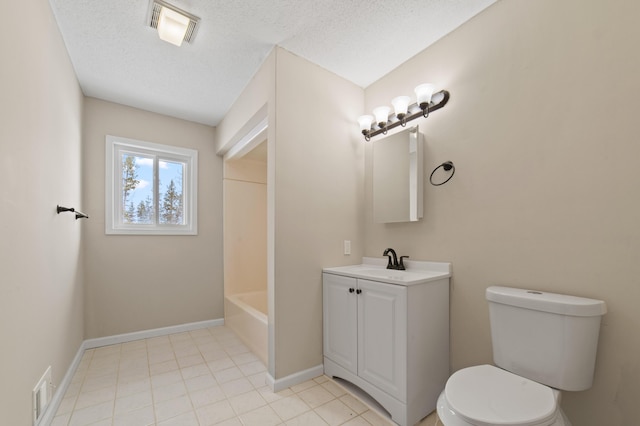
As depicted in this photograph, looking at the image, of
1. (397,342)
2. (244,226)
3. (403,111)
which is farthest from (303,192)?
(244,226)

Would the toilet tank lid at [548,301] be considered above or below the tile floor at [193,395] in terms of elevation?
above

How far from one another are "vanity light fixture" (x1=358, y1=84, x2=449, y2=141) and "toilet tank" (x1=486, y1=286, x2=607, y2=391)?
1275 millimetres

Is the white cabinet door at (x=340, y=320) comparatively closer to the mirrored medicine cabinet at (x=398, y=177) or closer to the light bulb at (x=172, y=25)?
the mirrored medicine cabinet at (x=398, y=177)

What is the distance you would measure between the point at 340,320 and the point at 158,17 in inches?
93.0

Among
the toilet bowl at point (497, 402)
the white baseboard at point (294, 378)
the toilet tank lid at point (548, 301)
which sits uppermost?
the toilet tank lid at point (548, 301)

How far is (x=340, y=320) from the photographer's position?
201 cm

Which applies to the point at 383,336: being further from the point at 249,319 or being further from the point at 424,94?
the point at 424,94

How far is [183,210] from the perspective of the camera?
3.27 metres

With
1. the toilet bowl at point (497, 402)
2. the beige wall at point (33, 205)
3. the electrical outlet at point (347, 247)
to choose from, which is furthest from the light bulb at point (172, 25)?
the toilet bowl at point (497, 402)

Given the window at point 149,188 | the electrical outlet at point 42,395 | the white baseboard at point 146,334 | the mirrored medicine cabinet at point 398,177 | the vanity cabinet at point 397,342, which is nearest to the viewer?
the electrical outlet at point 42,395

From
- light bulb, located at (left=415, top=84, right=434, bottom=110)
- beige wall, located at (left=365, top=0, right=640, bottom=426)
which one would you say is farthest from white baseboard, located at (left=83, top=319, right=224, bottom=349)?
light bulb, located at (left=415, top=84, right=434, bottom=110)

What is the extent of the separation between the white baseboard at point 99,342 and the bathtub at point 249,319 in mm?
355

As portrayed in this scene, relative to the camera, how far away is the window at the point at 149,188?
112 inches

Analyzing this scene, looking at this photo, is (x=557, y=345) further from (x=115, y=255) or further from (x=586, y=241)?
(x=115, y=255)
